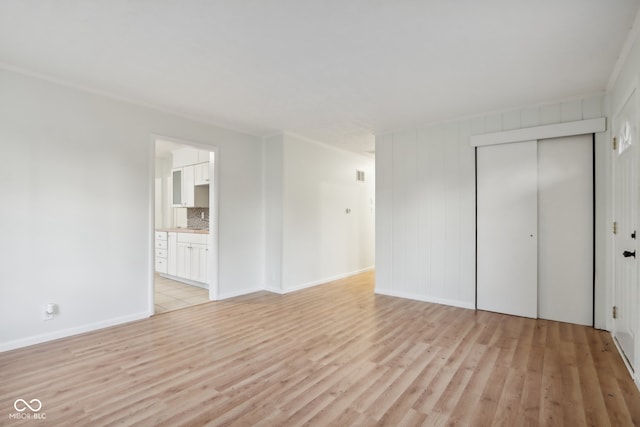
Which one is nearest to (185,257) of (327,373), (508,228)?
(327,373)

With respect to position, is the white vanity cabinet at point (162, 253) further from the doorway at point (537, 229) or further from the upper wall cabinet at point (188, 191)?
the doorway at point (537, 229)

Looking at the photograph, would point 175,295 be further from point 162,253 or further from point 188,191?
point 188,191

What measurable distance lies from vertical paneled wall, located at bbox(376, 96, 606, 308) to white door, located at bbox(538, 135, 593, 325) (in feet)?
1.39

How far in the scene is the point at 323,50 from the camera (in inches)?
105

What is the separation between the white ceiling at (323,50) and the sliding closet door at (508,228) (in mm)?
683

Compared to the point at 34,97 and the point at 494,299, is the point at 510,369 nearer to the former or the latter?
the point at 494,299

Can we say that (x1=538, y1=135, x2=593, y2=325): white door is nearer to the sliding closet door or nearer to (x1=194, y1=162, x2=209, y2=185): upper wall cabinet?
the sliding closet door

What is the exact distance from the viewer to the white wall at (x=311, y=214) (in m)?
5.28

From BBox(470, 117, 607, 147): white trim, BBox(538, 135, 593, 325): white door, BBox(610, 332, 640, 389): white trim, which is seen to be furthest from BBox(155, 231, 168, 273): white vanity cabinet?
BBox(610, 332, 640, 389): white trim

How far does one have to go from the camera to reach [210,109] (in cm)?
413

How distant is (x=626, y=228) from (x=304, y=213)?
4.01 meters

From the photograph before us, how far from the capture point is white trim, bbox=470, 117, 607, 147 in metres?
3.59

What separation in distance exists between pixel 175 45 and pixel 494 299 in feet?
14.6

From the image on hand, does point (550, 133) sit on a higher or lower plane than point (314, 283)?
higher
